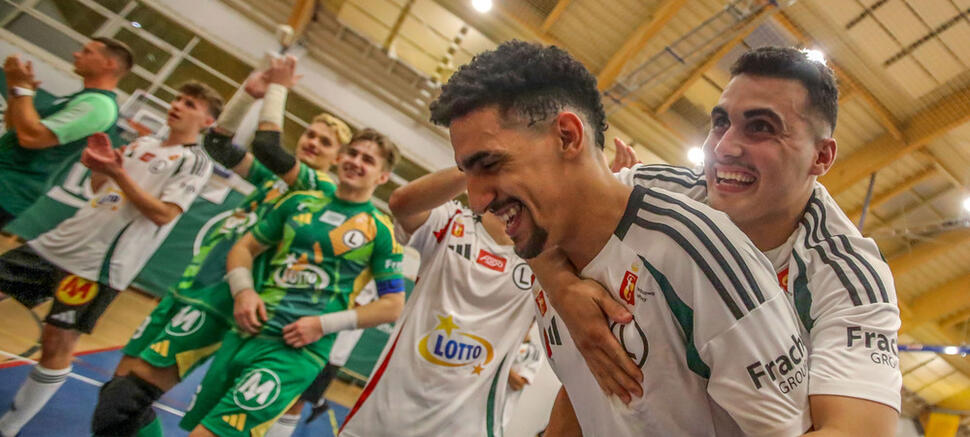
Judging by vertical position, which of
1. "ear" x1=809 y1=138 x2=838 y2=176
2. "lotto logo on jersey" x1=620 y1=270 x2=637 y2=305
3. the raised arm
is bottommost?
"lotto logo on jersey" x1=620 y1=270 x2=637 y2=305

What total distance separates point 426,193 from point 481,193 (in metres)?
1.04

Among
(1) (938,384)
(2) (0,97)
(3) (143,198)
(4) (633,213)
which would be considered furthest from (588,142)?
(1) (938,384)

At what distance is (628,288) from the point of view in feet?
3.84

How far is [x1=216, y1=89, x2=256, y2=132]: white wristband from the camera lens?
10.9 feet

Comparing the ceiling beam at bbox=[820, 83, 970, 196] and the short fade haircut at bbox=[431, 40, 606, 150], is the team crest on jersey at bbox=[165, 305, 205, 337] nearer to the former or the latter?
the short fade haircut at bbox=[431, 40, 606, 150]

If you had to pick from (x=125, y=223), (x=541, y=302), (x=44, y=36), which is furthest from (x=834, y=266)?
(x=44, y=36)

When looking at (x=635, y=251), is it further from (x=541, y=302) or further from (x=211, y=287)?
(x=211, y=287)

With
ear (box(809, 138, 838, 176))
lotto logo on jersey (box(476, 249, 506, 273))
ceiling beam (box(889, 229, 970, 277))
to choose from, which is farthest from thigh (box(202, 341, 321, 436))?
ceiling beam (box(889, 229, 970, 277))

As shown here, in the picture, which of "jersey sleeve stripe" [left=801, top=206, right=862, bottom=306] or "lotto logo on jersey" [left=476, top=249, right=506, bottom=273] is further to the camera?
"lotto logo on jersey" [left=476, top=249, right=506, bottom=273]

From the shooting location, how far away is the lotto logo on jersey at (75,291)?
309cm

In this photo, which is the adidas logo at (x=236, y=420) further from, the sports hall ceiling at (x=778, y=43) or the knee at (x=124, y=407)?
the sports hall ceiling at (x=778, y=43)

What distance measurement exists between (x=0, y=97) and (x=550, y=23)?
8.40 m

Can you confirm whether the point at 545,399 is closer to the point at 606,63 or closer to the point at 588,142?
the point at 588,142

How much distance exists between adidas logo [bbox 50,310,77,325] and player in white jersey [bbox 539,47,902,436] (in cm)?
329
